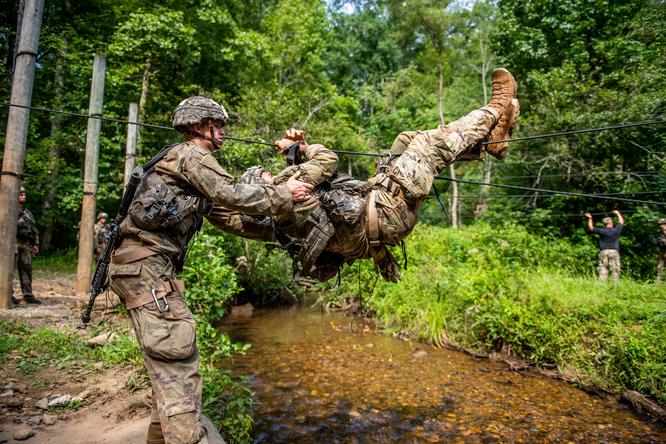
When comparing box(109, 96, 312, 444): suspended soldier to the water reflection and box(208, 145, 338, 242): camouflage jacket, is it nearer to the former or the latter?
box(208, 145, 338, 242): camouflage jacket

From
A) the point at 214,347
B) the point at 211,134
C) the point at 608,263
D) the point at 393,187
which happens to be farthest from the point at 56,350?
the point at 608,263

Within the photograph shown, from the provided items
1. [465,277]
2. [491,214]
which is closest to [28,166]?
[465,277]

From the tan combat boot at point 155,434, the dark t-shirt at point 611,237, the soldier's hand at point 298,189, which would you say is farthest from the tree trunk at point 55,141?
the dark t-shirt at point 611,237

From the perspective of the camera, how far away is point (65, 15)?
13867 mm

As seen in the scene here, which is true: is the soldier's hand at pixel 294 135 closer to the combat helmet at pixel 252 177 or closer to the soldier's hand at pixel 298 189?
the combat helmet at pixel 252 177

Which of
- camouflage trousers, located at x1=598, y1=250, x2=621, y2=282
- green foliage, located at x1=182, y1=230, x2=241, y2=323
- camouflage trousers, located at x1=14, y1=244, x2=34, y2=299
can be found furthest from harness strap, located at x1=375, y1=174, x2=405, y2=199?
camouflage trousers, located at x1=598, y1=250, x2=621, y2=282

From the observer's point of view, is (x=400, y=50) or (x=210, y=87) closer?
(x=210, y=87)

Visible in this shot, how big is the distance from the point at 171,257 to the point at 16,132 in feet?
16.0

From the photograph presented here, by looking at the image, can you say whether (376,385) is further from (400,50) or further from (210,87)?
(400,50)

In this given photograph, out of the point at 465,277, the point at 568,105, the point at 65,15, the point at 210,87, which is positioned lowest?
the point at 465,277

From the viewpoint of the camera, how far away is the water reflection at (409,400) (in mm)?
4844

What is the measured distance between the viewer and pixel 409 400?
5754 mm

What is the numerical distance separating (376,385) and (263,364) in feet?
6.77

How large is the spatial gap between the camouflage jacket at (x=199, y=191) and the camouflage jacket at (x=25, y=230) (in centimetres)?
626
